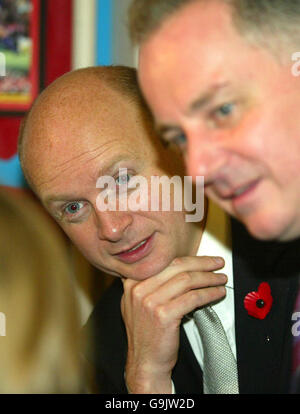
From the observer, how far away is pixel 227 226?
5.46ft

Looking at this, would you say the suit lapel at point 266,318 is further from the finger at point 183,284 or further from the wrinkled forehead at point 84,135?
the wrinkled forehead at point 84,135

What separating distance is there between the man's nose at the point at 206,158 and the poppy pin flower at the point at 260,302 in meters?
0.51

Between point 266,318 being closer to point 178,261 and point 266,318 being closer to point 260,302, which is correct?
point 260,302

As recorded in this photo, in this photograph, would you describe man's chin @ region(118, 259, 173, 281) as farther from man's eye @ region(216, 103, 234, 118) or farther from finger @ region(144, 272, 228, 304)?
man's eye @ region(216, 103, 234, 118)

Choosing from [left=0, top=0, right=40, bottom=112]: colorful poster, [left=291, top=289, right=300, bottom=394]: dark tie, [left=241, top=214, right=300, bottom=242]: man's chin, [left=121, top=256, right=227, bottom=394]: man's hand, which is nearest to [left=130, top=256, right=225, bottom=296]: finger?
[left=121, top=256, right=227, bottom=394]: man's hand

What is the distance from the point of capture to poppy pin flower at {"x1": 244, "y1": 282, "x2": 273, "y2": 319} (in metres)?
1.53

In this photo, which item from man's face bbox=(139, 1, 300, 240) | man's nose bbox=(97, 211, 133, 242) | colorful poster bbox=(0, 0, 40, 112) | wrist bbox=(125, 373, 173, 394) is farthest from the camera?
colorful poster bbox=(0, 0, 40, 112)

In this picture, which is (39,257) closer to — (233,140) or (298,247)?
(233,140)

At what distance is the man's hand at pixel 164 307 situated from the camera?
1.55 m

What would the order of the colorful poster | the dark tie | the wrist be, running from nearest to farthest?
the dark tie
the wrist
the colorful poster

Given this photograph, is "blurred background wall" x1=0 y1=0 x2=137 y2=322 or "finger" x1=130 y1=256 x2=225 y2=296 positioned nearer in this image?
"finger" x1=130 y1=256 x2=225 y2=296

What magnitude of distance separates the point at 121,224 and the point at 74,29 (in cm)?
97

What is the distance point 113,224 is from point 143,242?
98 millimetres

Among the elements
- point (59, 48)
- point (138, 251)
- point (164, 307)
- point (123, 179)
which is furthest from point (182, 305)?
point (59, 48)
